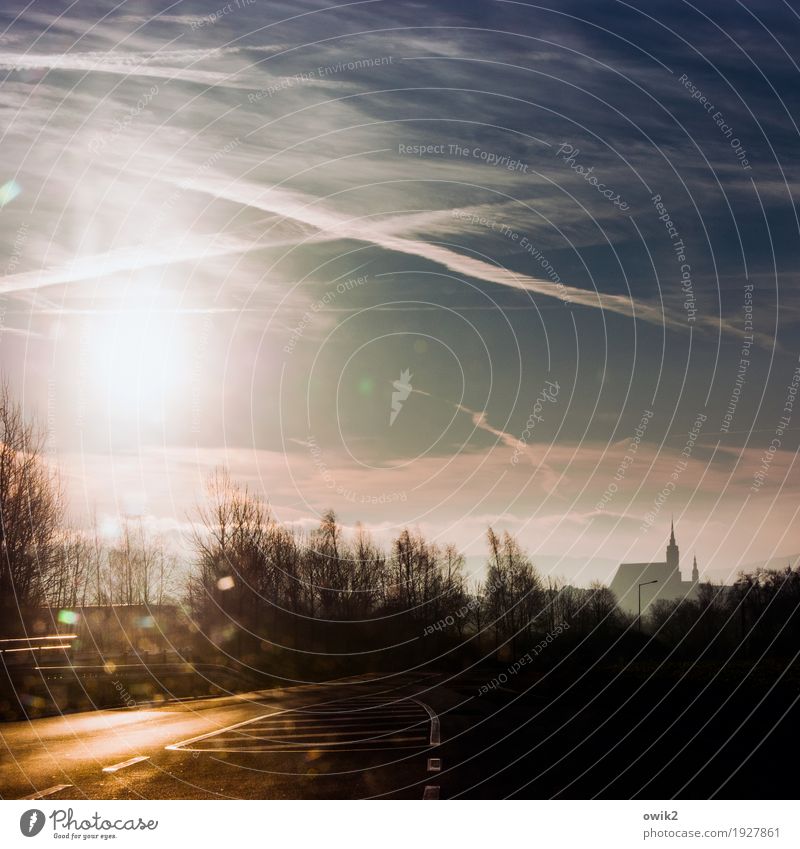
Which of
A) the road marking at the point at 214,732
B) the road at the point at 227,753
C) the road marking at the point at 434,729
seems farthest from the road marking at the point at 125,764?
the road marking at the point at 434,729

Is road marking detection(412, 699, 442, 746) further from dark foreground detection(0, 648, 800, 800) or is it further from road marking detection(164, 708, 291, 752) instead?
road marking detection(164, 708, 291, 752)

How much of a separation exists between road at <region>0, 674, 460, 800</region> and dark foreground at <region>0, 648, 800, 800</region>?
0.15ft

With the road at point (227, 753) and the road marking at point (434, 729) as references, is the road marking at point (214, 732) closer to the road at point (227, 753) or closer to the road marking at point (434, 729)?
the road at point (227, 753)

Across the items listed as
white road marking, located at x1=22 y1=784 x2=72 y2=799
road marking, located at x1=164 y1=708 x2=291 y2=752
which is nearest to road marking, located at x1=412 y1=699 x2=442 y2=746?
road marking, located at x1=164 y1=708 x2=291 y2=752

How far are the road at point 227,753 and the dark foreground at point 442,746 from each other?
0.15 feet

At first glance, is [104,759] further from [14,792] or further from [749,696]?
[749,696]

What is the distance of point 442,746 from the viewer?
18109 mm

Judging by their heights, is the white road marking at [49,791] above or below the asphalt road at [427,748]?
above

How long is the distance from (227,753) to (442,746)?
156 inches

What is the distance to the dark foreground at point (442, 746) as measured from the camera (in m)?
13.7

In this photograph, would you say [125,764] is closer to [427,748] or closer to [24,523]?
[427,748]

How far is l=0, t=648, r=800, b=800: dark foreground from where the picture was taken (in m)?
13.7

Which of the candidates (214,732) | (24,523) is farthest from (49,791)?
Answer: (24,523)

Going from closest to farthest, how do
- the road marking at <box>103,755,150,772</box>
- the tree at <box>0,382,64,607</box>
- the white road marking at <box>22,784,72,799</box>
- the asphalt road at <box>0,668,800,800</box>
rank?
1. the white road marking at <box>22,784,72,799</box>
2. the asphalt road at <box>0,668,800,800</box>
3. the road marking at <box>103,755,150,772</box>
4. the tree at <box>0,382,64,607</box>
